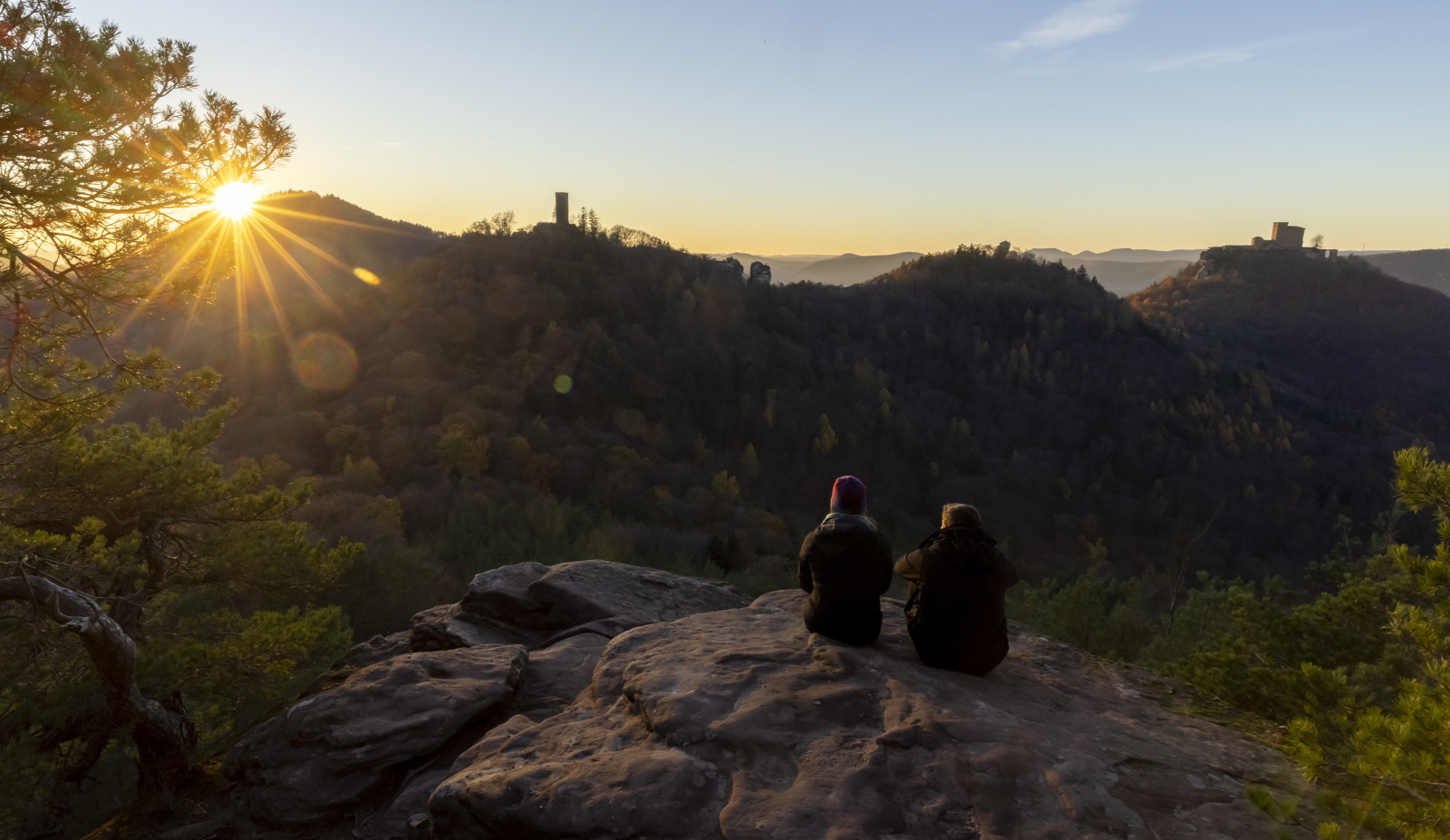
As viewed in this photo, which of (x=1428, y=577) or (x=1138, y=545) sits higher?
(x=1428, y=577)

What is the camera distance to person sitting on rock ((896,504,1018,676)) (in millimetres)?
5125

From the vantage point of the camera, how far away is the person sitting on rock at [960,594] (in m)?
5.12

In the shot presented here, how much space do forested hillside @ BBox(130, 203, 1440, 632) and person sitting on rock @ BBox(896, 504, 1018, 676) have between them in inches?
802

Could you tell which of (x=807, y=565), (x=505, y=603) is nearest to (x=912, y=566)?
(x=807, y=565)

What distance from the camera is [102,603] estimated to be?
8.23 meters

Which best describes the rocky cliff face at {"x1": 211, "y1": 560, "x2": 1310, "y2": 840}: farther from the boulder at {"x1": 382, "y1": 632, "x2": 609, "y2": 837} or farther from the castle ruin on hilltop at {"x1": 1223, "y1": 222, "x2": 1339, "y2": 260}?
the castle ruin on hilltop at {"x1": 1223, "y1": 222, "x2": 1339, "y2": 260}

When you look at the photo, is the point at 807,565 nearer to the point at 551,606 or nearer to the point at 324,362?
the point at 551,606

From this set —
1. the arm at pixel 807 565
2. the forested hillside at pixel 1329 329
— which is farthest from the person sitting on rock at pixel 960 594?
the forested hillside at pixel 1329 329

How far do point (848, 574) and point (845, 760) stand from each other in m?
1.51

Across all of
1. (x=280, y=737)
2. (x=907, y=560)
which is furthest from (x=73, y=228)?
(x=907, y=560)

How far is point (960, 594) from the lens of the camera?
5.18 m

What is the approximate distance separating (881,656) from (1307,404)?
79.4 metres

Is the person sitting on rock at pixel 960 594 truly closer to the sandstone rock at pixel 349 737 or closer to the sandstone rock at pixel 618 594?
the sandstone rock at pixel 349 737

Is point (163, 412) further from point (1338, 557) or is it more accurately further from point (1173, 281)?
point (1173, 281)
